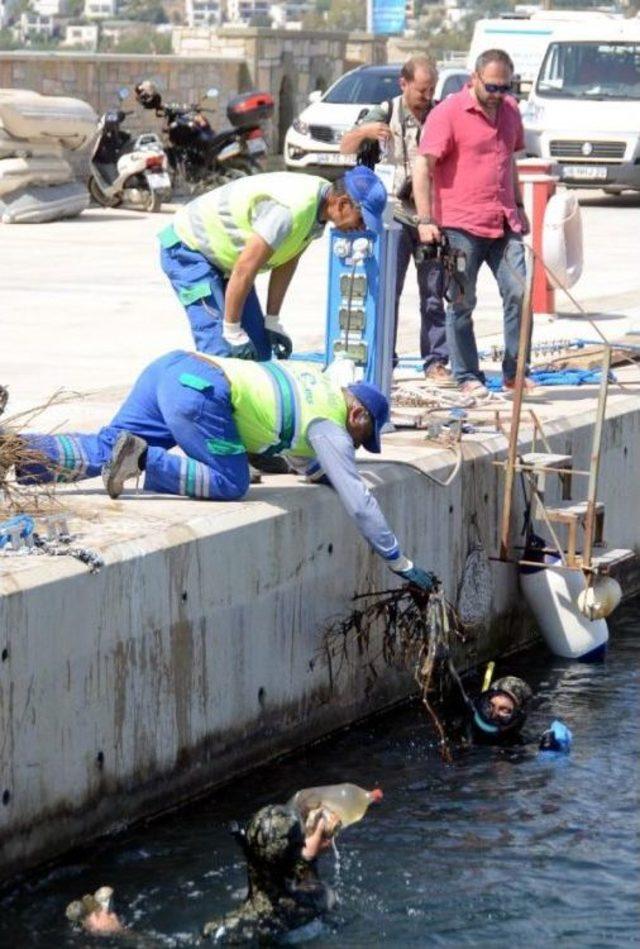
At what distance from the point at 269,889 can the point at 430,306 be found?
17.0 ft

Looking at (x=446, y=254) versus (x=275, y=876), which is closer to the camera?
(x=275, y=876)

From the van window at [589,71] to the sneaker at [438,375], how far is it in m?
16.1

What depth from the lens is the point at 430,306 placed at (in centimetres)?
1178

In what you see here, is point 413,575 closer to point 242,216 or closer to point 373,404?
point 373,404

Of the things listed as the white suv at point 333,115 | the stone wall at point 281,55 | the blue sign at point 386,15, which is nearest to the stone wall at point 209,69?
the stone wall at point 281,55

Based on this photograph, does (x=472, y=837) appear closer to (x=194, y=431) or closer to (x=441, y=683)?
(x=441, y=683)

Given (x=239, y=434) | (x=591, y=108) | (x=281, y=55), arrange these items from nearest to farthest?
(x=239, y=434), (x=591, y=108), (x=281, y=55)

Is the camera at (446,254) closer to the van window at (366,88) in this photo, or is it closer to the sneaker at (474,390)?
the sneaker at (474,390)

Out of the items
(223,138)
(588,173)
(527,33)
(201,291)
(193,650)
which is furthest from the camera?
(527,33)

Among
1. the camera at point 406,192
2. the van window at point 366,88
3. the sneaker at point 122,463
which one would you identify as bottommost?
the van window at point 366,88

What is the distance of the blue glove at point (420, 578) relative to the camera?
870 cm

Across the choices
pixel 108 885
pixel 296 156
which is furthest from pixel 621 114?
pixel 108 885

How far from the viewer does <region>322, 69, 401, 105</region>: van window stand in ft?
91.5

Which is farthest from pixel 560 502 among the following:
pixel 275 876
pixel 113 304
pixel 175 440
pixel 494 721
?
pixel 113 304
